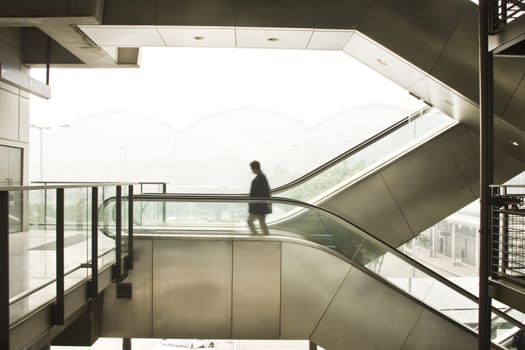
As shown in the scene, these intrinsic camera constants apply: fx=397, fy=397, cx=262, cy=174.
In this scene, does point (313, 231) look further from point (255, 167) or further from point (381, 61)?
point (381, 61)

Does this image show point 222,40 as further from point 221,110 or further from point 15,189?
point 221,110

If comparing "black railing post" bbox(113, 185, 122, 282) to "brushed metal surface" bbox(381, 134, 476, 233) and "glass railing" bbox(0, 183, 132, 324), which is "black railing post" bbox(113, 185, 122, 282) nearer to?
"glass railing" bbox(0, 183, 132, 324)

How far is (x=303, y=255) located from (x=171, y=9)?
14.9ft

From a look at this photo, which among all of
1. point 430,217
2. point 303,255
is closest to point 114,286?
point 303,255

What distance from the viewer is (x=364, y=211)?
30.2 ft

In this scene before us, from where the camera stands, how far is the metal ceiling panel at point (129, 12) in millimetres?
6469

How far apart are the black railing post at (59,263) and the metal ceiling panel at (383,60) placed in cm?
540

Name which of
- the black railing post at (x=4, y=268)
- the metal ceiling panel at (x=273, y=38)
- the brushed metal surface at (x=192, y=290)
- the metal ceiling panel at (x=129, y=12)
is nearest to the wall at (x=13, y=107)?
the metal ceiling panel at (x=129, y=12)

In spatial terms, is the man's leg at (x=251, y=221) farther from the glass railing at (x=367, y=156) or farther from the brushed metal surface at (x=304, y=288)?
the glass railing at (x=367, y=156)

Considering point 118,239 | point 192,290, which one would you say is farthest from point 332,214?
point 118,239

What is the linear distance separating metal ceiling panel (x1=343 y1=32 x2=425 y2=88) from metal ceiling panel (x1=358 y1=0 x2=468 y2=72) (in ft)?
0.47

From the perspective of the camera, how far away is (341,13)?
6.67 meters

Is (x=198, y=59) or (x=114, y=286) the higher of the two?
(x=198, y=59)

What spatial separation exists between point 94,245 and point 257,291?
103 inches
